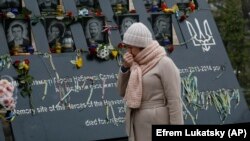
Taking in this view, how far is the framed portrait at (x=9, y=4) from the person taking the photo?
680cm

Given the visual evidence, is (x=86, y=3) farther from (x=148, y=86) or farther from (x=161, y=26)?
(x=148, y=86)

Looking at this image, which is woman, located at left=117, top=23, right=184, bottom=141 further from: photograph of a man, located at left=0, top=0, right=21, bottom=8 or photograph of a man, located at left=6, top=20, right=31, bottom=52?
photograph of a man, located at left=0, top=0, right=21, bottom=8

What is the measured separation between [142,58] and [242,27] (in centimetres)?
795

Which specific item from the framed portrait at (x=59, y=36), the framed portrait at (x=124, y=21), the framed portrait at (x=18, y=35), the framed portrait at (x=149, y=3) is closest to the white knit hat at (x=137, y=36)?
the framed portrait at (x=18, y=35)

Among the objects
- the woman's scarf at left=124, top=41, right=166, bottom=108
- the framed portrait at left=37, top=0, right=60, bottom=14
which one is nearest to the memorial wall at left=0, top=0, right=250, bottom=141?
the framed portrait at left=37, top=0, right=60, bottom=14

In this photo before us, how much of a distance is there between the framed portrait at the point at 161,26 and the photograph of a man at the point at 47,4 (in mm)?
1349

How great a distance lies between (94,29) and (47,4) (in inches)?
24.0

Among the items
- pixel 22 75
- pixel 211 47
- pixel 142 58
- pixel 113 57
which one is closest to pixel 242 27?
pixel 211 47

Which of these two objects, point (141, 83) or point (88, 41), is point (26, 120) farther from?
point (141, 83)

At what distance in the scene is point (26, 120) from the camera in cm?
649

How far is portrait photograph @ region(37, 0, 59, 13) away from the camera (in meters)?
7.13

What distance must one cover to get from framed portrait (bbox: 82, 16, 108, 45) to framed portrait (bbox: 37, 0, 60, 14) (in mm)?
352

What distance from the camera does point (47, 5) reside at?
23.6 feet

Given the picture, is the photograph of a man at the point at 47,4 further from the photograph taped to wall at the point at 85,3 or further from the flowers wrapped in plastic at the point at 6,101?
the flowers wrapped in plastic at the point at 6,101
